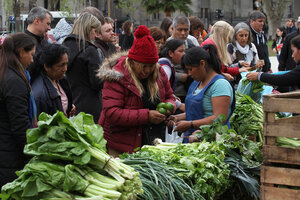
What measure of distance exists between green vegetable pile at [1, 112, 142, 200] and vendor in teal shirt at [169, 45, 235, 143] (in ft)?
6.11

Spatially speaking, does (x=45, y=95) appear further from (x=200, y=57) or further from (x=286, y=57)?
(x=286, y=57)

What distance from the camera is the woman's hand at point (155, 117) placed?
15.4 feet

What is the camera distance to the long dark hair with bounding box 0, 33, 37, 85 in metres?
4.24

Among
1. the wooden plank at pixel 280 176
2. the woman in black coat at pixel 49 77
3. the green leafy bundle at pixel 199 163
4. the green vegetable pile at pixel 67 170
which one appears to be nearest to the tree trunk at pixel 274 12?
the woman in black coat at pixel 49 77

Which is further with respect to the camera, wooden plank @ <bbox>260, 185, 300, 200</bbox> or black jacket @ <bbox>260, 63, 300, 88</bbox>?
black jacket @ <bbox>260, 63, 300, 88</bbox>

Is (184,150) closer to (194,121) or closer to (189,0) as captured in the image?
(194,121)

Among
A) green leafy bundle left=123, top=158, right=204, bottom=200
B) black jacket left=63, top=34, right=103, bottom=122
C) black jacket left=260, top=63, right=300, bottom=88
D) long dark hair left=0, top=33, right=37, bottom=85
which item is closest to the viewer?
green leafy bundle left=123, top=158, right=204, bottom=200

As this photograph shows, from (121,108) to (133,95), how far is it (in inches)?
6.9

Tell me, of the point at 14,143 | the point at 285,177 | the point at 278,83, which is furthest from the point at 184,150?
the point at 278,83

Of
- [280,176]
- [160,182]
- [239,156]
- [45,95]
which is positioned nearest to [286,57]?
[239,156]

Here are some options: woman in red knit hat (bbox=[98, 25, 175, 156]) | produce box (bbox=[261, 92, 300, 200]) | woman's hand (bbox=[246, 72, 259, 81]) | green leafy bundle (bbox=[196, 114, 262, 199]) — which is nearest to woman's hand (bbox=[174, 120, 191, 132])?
woman in red knit hat (bbox=[98, 25, 175, 156])

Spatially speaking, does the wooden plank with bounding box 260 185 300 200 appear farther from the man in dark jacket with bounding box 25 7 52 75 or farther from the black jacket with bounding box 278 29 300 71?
the black jacket with bounding box 278 29 300 71

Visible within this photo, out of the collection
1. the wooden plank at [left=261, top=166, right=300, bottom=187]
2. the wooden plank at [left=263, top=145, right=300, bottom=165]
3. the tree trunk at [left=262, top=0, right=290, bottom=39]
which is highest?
the tree trunk at [left=262, top=0, right=290, bottom=39]

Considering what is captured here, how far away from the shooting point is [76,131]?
2.87 meters
